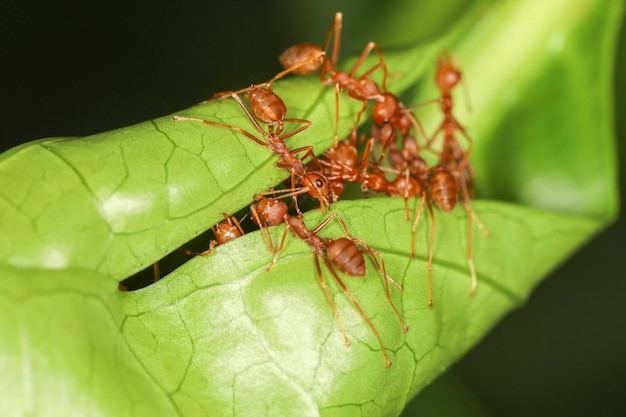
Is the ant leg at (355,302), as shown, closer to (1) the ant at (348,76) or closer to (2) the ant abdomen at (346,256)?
(2) the ant abdomen at (346,256)

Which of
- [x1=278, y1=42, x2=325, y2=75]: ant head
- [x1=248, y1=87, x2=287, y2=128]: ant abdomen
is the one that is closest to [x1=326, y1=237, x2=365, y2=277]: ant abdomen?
[x1=248, y1=87, x2=287, y2=128]: ant abdomen

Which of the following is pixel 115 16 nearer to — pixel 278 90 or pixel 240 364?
pixel 278 90

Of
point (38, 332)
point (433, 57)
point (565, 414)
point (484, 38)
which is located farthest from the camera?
point (565, 414)

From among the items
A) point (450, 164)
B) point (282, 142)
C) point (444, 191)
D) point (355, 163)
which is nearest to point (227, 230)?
point (282, 142)

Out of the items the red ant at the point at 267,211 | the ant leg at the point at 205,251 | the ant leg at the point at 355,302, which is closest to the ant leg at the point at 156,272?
the ant leg at the point at 205,251

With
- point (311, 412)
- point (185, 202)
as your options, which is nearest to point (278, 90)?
point (185, 202)

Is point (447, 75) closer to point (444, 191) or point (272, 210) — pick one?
point (444, 191)
